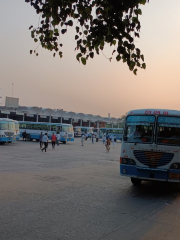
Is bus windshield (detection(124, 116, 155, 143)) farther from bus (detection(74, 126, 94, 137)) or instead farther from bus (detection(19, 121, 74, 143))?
bus (detection(74, 126, 94, 137))

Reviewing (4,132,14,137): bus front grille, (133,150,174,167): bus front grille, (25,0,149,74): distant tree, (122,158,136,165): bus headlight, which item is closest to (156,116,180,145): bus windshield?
(133,150,174,167): bus front grille

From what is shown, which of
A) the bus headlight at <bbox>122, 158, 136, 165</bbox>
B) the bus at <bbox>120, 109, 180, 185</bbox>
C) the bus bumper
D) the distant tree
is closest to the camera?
the distant tree

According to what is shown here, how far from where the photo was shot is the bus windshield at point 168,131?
9403mm

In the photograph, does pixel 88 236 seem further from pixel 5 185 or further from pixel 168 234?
pixel 5 185

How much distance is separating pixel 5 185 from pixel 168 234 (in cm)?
601

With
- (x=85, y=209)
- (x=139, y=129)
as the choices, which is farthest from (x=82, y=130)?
(x=85, y=209)

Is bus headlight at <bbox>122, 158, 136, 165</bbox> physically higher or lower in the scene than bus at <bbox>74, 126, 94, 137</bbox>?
lower

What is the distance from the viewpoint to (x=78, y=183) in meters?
10.7

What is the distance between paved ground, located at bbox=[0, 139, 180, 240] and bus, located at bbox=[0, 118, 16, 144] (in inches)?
909

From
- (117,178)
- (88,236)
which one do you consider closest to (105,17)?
(88,236)

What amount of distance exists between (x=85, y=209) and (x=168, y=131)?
405 centimetres

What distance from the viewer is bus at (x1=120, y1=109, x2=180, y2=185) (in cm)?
912

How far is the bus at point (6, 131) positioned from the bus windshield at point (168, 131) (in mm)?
27209

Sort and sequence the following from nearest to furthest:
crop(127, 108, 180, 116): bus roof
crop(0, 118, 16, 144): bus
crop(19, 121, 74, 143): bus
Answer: crop(127, 108, 180, 116): bus roof → crop(0, 118, 16, 144): bus → crop(19, 121, 74, 143): bus
